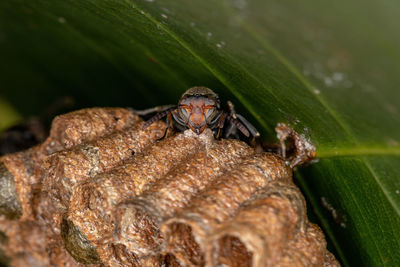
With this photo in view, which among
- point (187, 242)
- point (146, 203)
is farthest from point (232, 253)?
point (146, 203)

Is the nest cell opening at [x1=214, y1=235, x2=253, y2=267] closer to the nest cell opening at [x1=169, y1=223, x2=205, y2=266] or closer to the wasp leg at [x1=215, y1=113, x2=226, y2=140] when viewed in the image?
the nest cell opening at [x1=169, y1=223, x2=205, y2=266]

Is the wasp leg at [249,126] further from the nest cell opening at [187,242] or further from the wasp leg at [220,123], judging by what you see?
the nest cell opening at [187,242]

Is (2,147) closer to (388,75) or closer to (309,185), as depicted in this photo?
(309,185)

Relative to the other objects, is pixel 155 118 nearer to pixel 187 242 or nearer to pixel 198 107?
pixel 198 107

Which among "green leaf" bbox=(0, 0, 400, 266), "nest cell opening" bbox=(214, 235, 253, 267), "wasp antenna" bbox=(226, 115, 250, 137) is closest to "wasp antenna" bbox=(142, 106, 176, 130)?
"green leaf" bbox=(0, 0, 400, 266)

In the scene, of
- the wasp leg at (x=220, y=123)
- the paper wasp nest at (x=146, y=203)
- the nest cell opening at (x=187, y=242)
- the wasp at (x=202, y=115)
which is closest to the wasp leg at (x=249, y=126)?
the wasp at (x=202, y=115)

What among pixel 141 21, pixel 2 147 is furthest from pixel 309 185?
pixel 2 147
